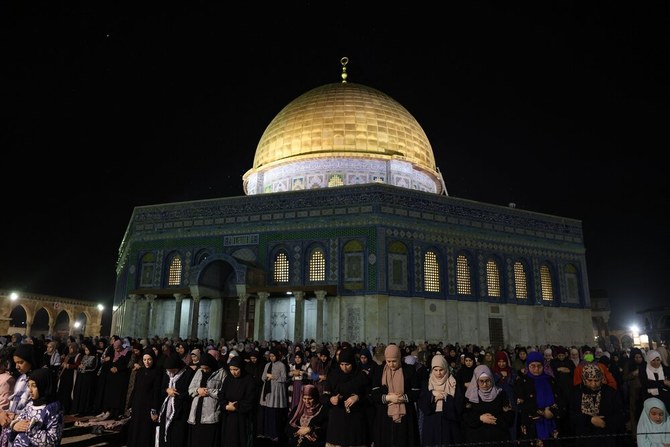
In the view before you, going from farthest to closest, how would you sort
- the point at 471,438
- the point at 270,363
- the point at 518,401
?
the point at 270,363 < the point at 518,401 < the point at 471,438

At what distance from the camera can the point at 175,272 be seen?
26.1 metres

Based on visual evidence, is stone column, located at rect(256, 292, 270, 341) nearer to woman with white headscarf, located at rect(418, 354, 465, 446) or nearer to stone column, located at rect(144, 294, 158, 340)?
stone column, located at rect(144, 294, 158, 340)

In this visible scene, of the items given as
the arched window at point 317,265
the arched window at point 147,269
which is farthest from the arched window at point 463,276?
the arched window at point 147,269

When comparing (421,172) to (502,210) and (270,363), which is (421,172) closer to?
(502,210)

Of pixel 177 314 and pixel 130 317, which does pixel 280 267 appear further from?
pixel 130 317

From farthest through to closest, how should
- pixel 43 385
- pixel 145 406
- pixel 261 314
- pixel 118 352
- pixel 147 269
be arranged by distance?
pixel 147 269 → pixel 261 314 → pixel 118 352 → pixel 145 406 → pixel 43 385

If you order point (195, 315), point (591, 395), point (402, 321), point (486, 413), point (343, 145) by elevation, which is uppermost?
point (343, 145)

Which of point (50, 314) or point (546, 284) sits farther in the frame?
point (50, 314)

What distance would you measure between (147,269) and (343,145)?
1254cm

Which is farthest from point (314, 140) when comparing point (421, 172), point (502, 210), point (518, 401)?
point (518, 401)

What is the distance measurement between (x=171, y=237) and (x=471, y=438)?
2346 centimetres

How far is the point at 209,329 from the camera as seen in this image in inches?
974

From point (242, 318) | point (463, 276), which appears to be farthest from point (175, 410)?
point (463, 276)

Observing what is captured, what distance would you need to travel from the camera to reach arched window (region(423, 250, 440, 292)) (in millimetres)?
23969
